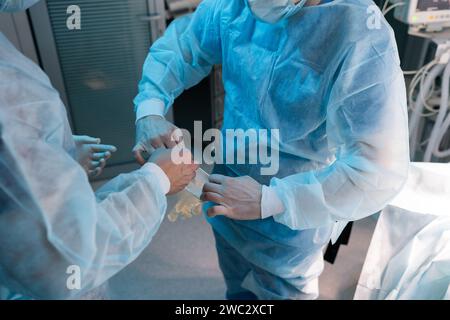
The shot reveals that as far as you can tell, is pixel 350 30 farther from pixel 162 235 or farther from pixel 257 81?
pixel 162 235

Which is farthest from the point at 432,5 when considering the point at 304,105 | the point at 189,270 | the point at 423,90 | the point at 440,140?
the point at 189,270

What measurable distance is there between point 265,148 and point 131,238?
16.5 inches

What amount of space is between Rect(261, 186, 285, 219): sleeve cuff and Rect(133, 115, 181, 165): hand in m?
0.29

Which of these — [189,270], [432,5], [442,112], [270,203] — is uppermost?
[432,5]

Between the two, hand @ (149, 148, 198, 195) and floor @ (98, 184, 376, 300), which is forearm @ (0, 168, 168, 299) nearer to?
hand @ (149, 148, 198, 195)

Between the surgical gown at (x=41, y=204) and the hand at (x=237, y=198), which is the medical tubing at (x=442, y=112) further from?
the surgical gown at (x=41, y=204)

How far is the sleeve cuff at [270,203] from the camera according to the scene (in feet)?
2.85

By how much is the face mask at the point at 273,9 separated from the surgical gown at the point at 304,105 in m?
0.04

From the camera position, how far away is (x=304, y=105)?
843 mm

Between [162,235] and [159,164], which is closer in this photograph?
[159,164]

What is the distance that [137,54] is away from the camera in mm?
2027

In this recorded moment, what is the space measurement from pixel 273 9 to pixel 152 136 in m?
0.46

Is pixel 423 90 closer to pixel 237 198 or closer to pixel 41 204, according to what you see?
pixel 237 198

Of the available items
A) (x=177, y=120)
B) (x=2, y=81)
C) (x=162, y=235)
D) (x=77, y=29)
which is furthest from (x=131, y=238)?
(x=177, y=120)
